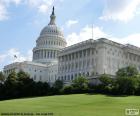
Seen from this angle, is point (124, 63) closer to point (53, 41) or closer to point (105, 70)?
point (105, 70)

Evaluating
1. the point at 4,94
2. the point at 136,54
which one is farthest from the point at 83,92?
the point at 136,54

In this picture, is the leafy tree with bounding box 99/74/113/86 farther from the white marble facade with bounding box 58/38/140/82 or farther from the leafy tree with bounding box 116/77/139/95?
the white marble facade with bounding box 58/38/140/82

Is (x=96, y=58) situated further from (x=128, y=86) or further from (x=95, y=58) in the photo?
(x=128, y=86)

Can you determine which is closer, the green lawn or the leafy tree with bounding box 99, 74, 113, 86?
the green lawn

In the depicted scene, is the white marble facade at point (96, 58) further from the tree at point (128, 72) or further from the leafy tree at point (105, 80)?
the tree at point (128, 72)

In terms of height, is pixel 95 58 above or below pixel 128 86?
above

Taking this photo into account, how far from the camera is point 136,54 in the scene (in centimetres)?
14725

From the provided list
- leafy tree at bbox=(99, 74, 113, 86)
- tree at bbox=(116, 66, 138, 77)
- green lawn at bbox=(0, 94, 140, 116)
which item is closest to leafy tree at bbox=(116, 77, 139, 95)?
leafy tree at bbox=(99, 74, 113, 86)

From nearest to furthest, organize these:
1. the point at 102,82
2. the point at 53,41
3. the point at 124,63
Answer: the point at 102,82, the point at 124,63, the point at 53,41

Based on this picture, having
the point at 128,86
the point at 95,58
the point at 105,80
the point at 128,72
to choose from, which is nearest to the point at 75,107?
the point at 128,86

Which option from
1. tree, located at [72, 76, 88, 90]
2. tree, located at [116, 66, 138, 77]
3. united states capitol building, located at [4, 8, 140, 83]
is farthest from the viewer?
united states capitol building, located at [4, 8, 140, 83]

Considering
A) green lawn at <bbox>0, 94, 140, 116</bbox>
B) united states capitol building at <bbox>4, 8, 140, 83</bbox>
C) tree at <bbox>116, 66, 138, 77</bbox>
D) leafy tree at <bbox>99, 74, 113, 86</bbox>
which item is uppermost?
united states capitol building at <bbox>4, 8, 140, 83</bbox>

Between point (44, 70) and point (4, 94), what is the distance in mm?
76367

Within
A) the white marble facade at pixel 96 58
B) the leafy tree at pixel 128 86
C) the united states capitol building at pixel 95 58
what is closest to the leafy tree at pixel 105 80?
the leafy tree at pixel 128 86
